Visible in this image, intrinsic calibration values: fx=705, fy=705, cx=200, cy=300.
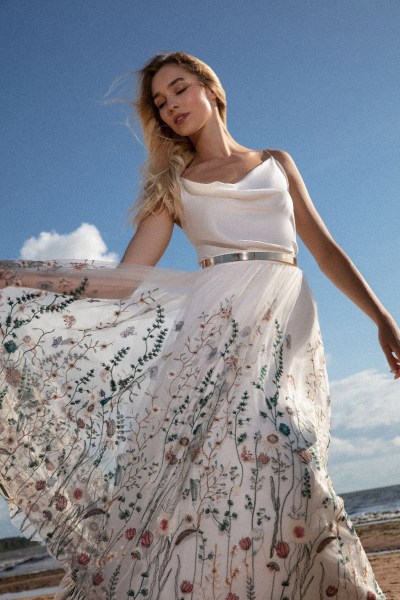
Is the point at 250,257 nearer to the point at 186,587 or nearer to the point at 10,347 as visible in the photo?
the point at 10,347

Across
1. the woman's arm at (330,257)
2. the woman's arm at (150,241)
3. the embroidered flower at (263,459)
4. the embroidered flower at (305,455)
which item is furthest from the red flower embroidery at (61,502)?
the woman's arm at (330,257)

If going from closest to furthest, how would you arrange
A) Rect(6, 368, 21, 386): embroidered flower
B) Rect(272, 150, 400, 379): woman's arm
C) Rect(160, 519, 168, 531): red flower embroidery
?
1. Rect(160, 519, 168, 531): red flower embroidery
2. Rect(6, 368, 21, 386): embroidered flower
3. Rect(272, 150, 400, 379): woman's arm

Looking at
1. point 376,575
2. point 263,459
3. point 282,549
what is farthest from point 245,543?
point 376,575

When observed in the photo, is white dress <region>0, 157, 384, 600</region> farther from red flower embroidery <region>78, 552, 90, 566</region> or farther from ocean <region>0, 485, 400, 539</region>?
ocean <region>0, 485, 400, 539</region>

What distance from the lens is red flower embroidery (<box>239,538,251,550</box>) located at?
1856 mm

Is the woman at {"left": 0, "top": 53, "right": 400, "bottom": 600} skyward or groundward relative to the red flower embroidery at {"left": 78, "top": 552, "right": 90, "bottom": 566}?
skyward

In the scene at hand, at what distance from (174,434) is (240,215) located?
0.87 metres

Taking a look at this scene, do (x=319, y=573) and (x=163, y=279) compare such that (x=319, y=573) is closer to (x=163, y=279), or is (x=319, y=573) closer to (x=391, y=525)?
(x=163, y=279)

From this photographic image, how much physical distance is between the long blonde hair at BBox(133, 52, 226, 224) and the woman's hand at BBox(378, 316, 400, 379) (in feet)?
2.88

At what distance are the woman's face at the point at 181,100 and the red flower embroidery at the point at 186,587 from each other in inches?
68.8

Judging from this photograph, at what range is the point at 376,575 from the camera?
21.5 feet

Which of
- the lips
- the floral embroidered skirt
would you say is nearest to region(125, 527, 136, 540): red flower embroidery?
the floral embroidered skirt

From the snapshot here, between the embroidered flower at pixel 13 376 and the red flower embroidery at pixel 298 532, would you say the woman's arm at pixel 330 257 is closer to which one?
the red flower embroidery at pixel 298 532

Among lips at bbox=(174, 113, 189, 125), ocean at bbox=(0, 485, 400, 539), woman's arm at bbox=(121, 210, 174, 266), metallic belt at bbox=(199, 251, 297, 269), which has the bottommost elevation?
ocean at bbox=(0, 485, 400, 539)
